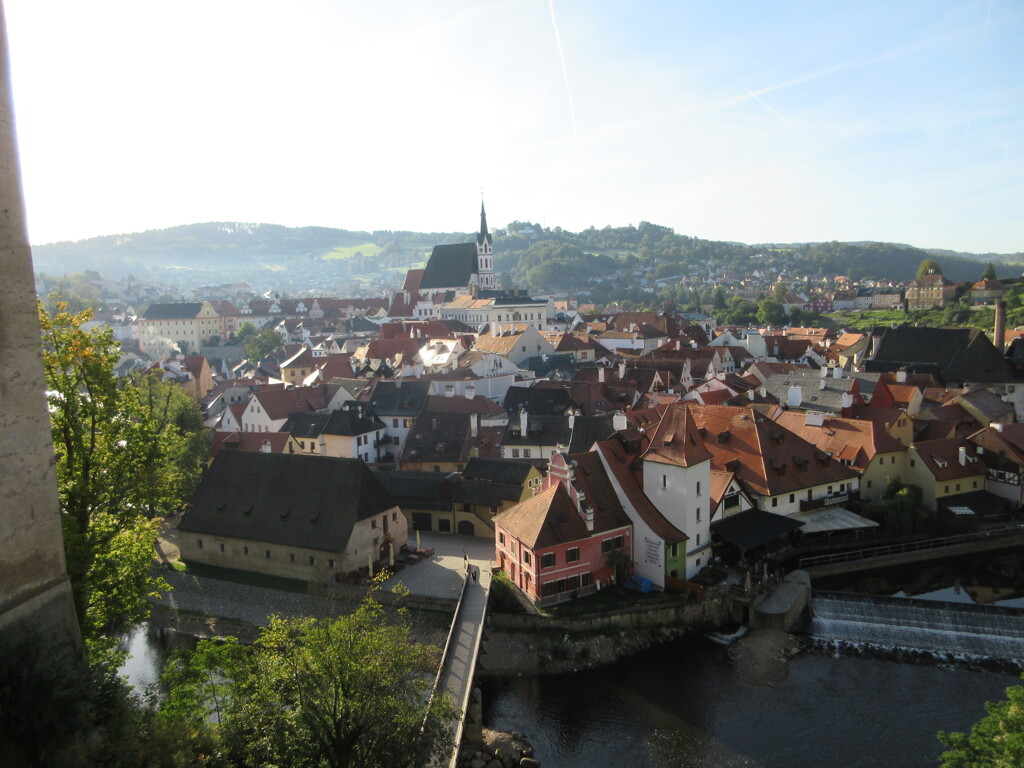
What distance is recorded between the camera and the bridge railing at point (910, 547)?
3325cm

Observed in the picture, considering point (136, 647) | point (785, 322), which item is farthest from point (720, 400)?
point (785, 322)

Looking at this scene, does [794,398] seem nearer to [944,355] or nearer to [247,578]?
[944,355]

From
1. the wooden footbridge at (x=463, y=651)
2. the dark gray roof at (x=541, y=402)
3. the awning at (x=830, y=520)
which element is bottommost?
the wooden footbridge at (x=463, y=651)

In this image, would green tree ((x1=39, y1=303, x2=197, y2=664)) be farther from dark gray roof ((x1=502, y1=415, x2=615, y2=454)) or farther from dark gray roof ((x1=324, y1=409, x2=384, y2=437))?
dark gray roof ((x1=324, y1=409, x2=384, y2=437))

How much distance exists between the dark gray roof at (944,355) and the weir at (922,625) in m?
38.7

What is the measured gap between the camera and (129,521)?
70.8 ft

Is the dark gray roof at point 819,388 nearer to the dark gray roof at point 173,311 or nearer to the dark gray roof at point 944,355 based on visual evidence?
the dark gray roof at point 944,355

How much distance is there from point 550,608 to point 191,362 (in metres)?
61.2

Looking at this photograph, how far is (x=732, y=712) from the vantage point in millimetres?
24016

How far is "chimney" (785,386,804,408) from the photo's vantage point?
4816 centimetres

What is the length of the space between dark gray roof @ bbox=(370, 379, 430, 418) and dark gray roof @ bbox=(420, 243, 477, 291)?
77179 millimetres

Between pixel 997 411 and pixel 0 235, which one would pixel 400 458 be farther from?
pixel 997 411

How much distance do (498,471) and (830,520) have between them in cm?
1561

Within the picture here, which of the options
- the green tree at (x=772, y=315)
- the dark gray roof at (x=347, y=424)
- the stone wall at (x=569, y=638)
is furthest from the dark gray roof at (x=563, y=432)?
the green tree at (x=772, y=315)
